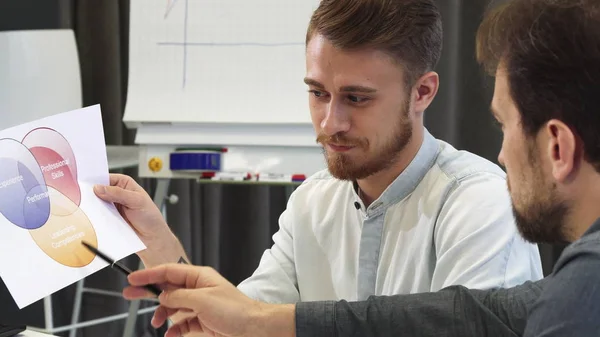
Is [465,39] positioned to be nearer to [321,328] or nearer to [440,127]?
[440,127]

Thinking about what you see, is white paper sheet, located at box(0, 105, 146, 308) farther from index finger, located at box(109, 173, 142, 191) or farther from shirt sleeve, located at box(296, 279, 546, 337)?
shirt sleeve, located at box(296, 279, 546, 337)

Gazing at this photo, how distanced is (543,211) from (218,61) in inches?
68.1

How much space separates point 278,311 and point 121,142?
2.49 meters

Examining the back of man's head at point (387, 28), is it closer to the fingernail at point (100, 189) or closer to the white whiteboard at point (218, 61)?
the fingernail at point (100, 189)

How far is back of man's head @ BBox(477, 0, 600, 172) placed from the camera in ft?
2.58

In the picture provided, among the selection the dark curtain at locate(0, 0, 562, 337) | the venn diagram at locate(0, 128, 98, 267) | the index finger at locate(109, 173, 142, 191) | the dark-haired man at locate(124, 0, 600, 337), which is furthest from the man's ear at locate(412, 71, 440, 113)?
the dark curtain at locate(0, 0, 562, 337)

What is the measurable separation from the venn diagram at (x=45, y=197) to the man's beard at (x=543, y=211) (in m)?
0.59

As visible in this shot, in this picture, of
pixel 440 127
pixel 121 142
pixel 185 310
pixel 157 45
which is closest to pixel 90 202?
pixel 185 310

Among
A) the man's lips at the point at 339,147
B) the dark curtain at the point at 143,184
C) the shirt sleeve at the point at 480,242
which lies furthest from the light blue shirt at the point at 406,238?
the dark curtain at the point at 143,184

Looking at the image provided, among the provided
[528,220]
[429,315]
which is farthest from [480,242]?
[528,220]

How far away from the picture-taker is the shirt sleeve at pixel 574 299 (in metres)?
0.72

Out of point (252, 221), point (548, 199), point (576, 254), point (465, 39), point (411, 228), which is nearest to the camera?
point (576, 254)

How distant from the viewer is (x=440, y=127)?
2.88 m

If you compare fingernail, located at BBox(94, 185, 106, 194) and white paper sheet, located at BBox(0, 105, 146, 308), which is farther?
fingernail, located at BBox(94, 185, 106, 194)
